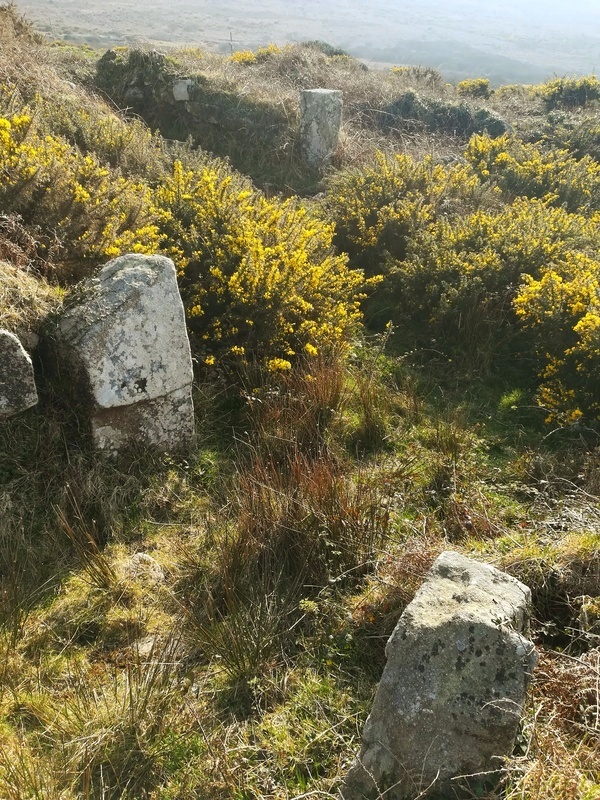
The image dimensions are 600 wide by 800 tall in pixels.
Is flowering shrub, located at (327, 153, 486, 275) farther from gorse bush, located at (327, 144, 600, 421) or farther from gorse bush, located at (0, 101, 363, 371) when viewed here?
gorse bush, located at (0, 101, 363, 371)

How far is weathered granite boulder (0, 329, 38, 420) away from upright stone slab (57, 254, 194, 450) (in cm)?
28

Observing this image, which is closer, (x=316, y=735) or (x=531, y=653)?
(x=531, y=653)

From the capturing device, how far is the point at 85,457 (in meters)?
3.72

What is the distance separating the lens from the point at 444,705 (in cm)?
209

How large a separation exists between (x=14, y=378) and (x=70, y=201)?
1.90 m

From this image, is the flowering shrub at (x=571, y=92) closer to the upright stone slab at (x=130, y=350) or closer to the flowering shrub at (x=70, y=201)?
the flowering shrub at (x=70, y=201)

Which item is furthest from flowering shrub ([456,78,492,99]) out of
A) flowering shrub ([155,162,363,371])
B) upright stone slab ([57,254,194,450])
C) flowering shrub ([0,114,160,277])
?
upright stone slab ([57,254,194,450])

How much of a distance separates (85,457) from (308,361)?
191cm

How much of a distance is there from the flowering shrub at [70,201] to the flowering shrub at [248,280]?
359 millimetres

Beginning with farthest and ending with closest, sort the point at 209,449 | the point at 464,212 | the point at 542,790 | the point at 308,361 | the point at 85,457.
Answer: the point at 464,212 < the point at 308,361 < the point at 209,449 < the point at 85,457 < the point at 542,790

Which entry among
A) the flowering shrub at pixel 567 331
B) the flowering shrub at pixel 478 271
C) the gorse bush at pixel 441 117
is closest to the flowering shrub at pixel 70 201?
the flowering shrub at pixel 478 271

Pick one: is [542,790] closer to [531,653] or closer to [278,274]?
[531,653]

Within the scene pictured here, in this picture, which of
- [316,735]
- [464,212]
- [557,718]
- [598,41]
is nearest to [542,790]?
[557,718]

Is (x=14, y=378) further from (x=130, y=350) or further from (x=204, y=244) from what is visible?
(x=204, y=244)
